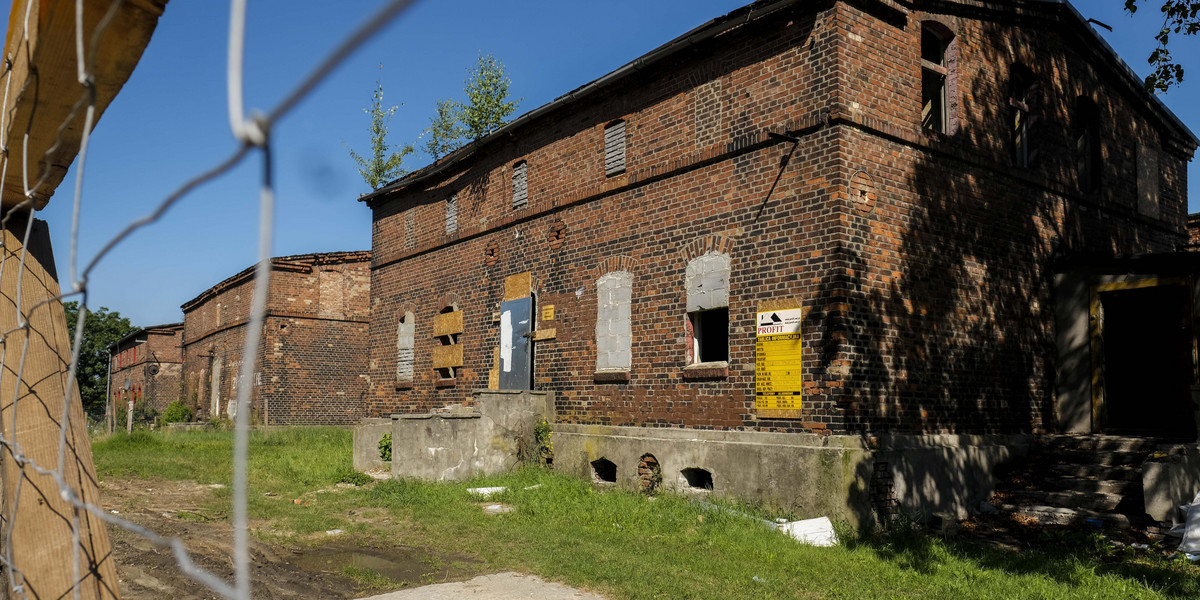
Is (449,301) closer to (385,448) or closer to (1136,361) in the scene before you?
(385,448)

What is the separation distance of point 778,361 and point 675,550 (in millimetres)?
3096

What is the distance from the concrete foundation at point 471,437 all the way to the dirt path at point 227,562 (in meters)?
3.60

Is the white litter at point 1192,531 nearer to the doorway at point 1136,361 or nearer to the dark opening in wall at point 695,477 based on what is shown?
the doorway at point 1136,361

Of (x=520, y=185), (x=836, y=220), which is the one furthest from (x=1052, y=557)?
(x=520, y=185)

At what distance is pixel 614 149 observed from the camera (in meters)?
14.3

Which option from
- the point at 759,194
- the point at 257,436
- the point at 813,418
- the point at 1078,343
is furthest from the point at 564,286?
the point at 257,436

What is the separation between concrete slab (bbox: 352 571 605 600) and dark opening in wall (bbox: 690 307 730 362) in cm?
557

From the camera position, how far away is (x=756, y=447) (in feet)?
36.1

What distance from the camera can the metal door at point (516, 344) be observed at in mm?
15648

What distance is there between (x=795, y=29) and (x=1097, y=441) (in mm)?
6997

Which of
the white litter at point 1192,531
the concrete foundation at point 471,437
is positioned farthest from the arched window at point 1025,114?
the concrete foundation at point 471,437

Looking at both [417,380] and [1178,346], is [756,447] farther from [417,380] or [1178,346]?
[417,380]

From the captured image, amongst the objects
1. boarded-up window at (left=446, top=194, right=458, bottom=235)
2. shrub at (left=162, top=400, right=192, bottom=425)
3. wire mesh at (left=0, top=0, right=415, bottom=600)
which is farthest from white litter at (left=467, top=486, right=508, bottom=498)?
shrub at (left=162, top=400, right=192, bottom=425)

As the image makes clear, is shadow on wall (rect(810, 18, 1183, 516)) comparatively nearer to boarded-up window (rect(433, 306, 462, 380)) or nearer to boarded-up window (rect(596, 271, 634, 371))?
boarded-up window (rect(596, 271, 634, 371))
